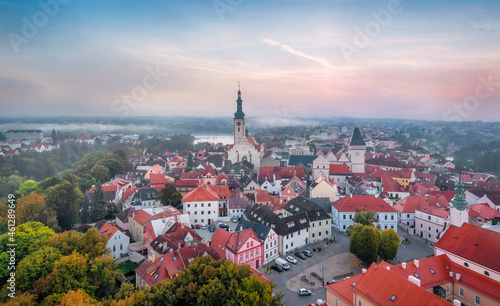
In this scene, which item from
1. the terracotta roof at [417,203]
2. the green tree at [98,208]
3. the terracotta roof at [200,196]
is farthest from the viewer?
the green tree at [98,208]

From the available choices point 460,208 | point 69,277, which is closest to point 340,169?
point 460,208

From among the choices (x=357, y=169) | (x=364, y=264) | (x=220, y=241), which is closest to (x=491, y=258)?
(x=364, y=264)

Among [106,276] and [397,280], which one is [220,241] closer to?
[106,276]

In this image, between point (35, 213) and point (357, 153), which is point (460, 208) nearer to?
point (357, 153)

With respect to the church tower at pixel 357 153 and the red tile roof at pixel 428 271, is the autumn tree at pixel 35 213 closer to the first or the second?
the red tile roof at pixel 428 271

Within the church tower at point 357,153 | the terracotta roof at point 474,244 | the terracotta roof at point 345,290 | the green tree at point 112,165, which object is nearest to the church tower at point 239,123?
the church tower at point 357,153

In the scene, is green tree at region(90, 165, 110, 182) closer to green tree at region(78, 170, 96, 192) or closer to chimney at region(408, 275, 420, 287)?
green tree at region(78, 170, 96, 192)

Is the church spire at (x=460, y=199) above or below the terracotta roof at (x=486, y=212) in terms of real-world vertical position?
above

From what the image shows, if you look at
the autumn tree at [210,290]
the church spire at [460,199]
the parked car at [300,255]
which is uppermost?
the church spire at [460,199]
